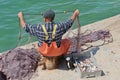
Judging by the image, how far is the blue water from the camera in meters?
11.1

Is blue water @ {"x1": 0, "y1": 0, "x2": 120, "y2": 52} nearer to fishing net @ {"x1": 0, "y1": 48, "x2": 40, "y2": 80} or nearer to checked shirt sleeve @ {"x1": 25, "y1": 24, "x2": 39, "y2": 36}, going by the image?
fishing net @ {"x1": 0, "y1": 48, "x2": 40, "y2": 80}

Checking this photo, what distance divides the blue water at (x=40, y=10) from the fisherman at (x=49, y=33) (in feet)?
11.0

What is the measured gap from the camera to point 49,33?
7.03 metres

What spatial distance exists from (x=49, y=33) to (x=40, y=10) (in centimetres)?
556

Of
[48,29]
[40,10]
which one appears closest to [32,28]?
[48,29]

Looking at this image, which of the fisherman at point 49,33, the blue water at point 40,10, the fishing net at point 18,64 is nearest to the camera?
the fisherman at point 49,33

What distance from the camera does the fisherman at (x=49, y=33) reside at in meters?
6.99

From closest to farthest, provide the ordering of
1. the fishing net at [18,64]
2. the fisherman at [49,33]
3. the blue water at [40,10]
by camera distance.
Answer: the fisherman at [49,33] < the fishing net at [18,64] < the blue water at [40,10]

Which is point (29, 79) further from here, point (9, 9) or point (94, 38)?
point (9, 9)

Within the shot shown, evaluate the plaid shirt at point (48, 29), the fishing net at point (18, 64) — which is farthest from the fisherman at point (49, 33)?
the fishing net at point (18, 64)

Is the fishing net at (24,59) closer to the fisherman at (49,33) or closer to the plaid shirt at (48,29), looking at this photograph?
the fisherman at (49,33)

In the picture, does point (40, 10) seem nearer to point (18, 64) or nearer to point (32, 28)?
point (18, 64)

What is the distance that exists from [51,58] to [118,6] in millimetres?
5806

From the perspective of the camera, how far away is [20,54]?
780 centimetres
